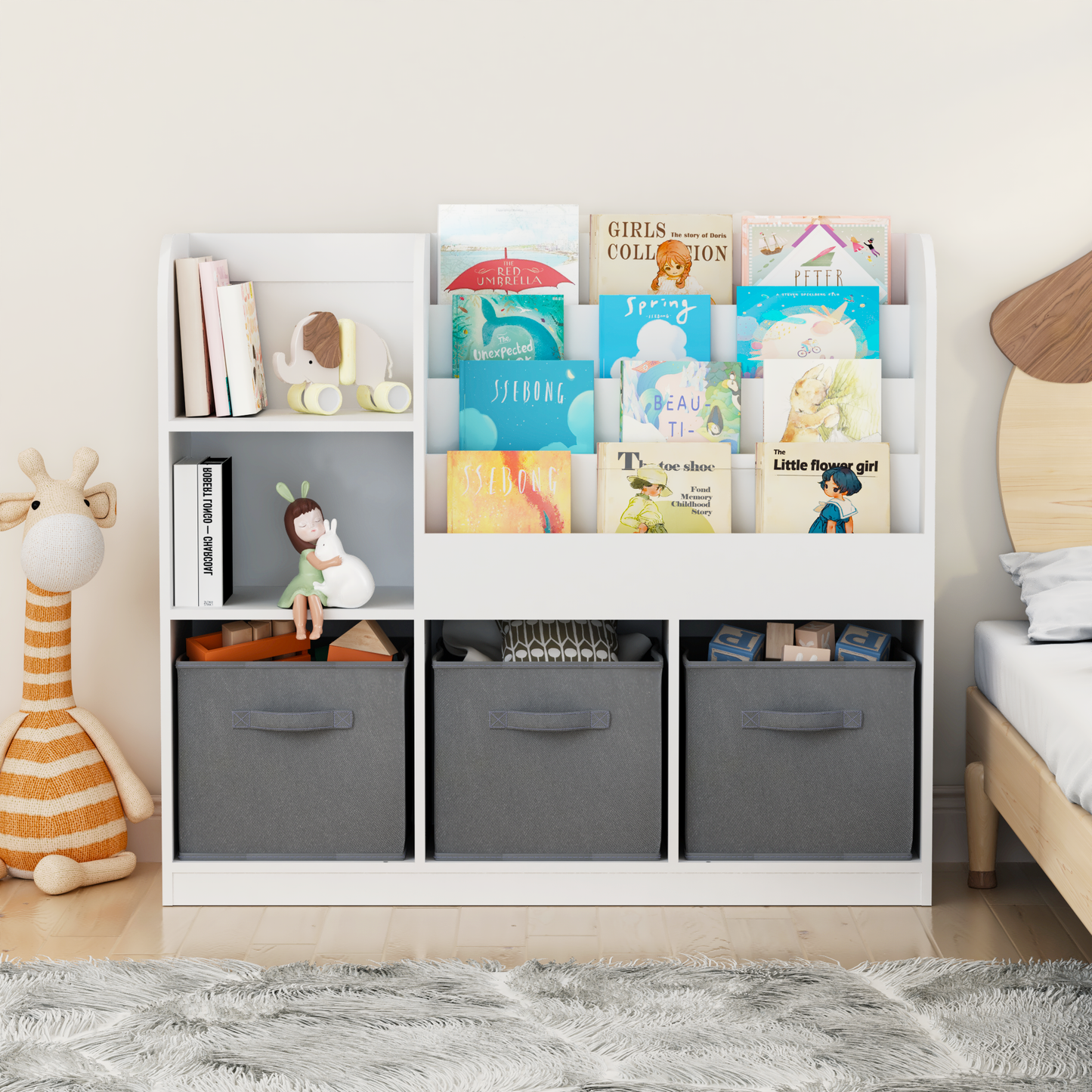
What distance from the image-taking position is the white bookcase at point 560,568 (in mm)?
1953

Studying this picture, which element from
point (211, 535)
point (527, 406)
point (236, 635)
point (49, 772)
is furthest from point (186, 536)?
point (527, 406)

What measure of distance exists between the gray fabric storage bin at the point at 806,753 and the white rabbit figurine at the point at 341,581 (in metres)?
0.61

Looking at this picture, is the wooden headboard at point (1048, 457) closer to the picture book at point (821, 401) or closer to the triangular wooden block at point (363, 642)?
the picture book at point (821, 401)

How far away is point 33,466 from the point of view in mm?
2033

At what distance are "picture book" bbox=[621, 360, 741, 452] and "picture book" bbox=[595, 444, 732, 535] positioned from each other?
4cm

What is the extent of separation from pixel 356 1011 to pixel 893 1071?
77 centimetres

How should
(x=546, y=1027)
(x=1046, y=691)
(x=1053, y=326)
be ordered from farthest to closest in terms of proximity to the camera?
(x=1053, y=326)
(x=1046, y=691)
(x=546, y=1027)

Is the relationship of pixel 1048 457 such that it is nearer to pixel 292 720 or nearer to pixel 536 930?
pixel 536 930

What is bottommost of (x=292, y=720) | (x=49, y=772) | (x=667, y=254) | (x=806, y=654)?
(x=49, y=772)

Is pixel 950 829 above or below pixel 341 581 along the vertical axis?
below

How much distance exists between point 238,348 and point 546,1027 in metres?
1.26

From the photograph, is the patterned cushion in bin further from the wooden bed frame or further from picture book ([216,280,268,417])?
the wooden bed frame

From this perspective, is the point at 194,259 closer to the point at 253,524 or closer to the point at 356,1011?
the point at 253,524

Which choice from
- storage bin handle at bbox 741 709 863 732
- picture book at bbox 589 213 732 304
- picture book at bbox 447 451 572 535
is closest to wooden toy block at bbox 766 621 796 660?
storage bin handle at bbox 741 709 863 732
